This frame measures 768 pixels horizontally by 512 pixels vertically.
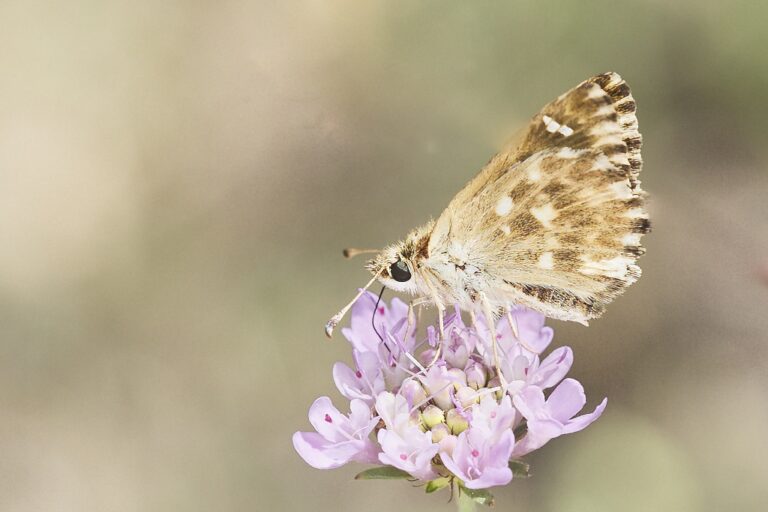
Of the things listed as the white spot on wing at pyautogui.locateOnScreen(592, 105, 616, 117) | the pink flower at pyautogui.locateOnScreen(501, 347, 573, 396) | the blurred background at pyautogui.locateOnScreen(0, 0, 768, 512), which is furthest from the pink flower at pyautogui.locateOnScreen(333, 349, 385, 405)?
the blurred background at pyautogui.locateOnScreen(0, 0, 768, 512)

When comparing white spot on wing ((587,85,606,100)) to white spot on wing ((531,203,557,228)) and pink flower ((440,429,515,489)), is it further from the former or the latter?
pink flower ((440,429,515,489))

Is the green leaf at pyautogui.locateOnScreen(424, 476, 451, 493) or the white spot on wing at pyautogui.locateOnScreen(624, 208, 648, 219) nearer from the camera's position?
the green leaf at pyautogui.locateOnScreen(424, 476, 451, 493)

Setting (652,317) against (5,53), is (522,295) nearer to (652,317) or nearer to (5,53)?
(652,317)

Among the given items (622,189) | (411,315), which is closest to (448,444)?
(411,315)

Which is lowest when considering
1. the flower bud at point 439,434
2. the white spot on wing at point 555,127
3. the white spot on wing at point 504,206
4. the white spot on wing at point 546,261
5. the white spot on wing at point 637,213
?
the flower bud at point 439,434

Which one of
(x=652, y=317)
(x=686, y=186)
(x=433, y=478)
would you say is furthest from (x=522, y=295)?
(x=686, y=186)

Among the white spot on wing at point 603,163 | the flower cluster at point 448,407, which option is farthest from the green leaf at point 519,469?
the white spot on wing at point 603,163

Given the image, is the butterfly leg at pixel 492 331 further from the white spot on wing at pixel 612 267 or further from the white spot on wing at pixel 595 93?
the white spot on wing at pixel 595 93

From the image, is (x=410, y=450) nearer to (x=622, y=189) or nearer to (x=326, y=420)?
(x=326, y=420)
